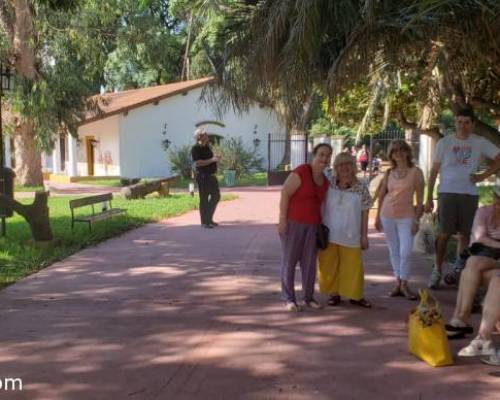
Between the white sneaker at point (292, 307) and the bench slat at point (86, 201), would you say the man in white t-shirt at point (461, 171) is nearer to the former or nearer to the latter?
the white sneaker at point (292, 307)

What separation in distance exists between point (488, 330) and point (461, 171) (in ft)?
7.28

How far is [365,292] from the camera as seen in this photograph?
6562 millimetres

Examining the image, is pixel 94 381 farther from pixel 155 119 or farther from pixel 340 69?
pixel 155 119

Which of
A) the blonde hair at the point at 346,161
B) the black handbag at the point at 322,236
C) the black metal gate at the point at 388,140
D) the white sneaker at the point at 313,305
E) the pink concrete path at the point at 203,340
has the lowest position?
the pink concrete path at the point at 203,340

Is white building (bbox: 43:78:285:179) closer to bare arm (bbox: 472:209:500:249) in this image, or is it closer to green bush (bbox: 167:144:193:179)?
green bush (bbox: 167:144:193:179)

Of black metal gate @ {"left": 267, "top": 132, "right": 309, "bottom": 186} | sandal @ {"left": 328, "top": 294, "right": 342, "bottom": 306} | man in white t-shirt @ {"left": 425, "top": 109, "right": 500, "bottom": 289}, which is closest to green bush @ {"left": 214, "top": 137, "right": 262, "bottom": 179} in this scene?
black metal gate @ {"left": 267, "top": 132, "right": 309, "bottom": 186}

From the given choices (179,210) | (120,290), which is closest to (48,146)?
(179,210)

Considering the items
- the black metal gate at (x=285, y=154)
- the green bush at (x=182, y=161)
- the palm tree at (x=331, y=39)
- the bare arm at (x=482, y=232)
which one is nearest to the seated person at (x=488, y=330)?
the bare arm at (x=482, y=232)

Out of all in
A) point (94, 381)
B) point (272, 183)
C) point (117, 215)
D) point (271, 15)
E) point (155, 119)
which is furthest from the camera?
point (155, 119)

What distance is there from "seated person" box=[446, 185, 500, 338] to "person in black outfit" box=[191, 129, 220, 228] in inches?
254

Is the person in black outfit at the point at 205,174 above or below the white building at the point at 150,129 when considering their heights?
below

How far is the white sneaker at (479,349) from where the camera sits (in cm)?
440

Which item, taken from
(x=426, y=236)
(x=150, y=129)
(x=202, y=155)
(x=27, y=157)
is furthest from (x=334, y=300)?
(x=150, y=129)

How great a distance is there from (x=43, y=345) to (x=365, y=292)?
3.20 m
